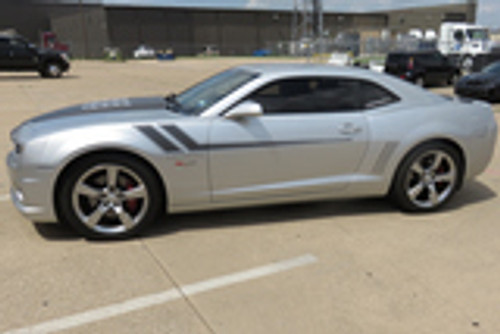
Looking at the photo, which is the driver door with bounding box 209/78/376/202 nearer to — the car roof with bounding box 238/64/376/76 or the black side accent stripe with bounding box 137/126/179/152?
the car roof with bounding box 238/64/376/76

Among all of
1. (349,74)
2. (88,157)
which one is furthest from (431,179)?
(88,157)

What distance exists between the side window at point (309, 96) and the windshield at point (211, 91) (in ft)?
A: 0.79

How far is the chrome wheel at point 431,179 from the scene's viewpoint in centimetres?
433

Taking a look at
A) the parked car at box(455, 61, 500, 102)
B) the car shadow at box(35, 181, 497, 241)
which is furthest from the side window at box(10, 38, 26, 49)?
the car shadow at box(35, 181, 497, 241)

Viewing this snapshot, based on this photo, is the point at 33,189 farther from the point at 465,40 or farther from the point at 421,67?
the point at 465,40

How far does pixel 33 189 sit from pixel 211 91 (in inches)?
69.2

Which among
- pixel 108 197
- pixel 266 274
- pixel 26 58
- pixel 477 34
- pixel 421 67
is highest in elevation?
pixel 477 34

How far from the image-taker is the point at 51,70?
21.2m

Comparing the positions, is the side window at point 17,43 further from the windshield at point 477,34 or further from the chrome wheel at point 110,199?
the windshield at point 477,34

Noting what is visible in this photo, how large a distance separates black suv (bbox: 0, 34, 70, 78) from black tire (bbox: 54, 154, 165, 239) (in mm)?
19216

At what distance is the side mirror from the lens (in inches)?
145

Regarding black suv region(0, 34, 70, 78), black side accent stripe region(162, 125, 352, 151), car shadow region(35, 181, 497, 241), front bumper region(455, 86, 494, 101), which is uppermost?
black suv region(0, 34, 70, 78)

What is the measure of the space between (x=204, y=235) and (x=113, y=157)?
1023 mm

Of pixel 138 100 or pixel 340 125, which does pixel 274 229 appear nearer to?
pixel 340 125
